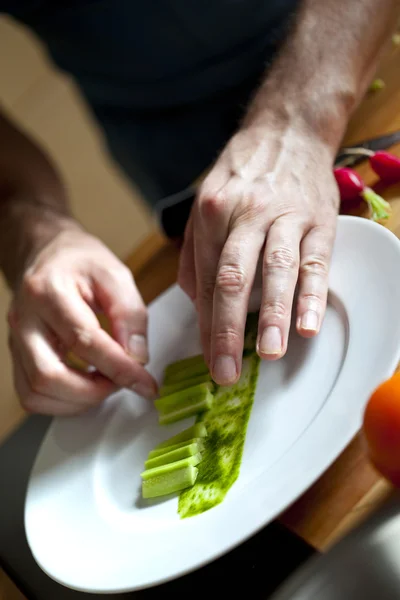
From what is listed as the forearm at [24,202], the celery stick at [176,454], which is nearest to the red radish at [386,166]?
the celery stick at [176,454]

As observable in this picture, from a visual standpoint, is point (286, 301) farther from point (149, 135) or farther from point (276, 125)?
point (149, 135)

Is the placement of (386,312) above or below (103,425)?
above

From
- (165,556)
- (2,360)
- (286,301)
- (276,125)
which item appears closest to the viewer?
(165,556)

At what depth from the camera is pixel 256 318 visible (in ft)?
Answer: 2.75

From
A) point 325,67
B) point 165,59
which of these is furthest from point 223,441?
point 165,59

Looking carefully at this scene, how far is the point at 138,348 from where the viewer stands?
0.89m

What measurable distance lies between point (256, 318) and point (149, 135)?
2.49 feet

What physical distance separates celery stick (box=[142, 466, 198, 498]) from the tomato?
0.76 feet

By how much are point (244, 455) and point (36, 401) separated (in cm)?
39

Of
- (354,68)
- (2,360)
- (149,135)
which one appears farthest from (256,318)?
(2,360)

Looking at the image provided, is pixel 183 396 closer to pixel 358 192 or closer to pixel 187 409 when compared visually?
pixel 187 409

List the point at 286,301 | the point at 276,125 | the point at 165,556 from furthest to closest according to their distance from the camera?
1. the point at 276,125
2. the point at 286,301
3. the point at 165,556

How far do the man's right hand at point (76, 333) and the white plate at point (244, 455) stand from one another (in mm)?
50

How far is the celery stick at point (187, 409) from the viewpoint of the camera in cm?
78
